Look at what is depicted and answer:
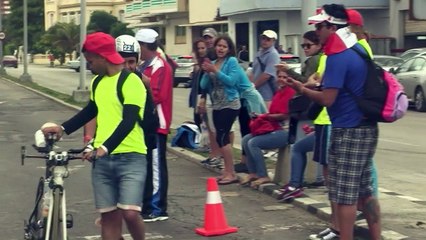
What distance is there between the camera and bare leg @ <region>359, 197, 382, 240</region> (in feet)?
23.5

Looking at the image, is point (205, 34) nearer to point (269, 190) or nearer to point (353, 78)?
point (269, 190)

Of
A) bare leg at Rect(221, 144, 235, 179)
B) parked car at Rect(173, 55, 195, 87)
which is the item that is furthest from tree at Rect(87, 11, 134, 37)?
bare leg at Rect(221, 144, 235, 179)

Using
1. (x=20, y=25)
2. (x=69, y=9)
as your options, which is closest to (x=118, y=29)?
(x=69, y=9)

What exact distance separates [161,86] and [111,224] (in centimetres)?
242

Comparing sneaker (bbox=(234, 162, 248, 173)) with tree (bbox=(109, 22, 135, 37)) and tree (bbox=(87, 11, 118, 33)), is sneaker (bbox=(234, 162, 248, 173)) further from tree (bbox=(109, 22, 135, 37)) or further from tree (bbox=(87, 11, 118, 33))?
tree (bbox=(87, 11, 118, 33))

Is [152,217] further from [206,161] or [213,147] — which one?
[206,161]

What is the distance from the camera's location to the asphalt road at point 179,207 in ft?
27.4

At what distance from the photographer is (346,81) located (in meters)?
6.66

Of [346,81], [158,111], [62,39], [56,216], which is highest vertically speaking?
[62,39]

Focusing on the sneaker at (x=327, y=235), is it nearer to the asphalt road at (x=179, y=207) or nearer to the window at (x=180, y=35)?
the asphalt road at (x=179, y=207)

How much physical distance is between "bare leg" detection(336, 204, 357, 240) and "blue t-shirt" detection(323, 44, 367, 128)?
2.06ft

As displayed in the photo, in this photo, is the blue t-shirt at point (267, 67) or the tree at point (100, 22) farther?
the tree at point (100, 22)

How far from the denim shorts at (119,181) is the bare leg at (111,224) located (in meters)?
0.07

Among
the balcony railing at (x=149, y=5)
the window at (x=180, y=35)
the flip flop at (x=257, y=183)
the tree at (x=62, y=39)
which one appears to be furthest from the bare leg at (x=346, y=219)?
the tree at (x=62, y=39)
